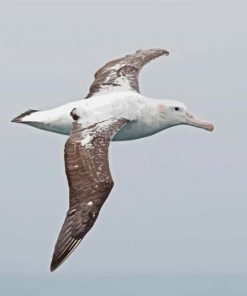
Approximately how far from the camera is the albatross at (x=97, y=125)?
17516 millimetres

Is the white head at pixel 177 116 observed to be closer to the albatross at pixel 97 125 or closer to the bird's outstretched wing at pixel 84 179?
the albatross at pixel 97 125

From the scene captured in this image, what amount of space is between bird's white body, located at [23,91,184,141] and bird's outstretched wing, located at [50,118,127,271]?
1.25 feet

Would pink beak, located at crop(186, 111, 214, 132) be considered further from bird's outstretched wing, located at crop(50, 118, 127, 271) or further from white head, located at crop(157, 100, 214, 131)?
bird's outstretched wing, located at crop(50, 118, 127, 271)

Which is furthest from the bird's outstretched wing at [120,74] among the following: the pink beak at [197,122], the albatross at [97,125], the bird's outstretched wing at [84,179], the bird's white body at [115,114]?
the bird's outstretched wing at [84,179]

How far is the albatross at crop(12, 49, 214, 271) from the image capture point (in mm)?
17516

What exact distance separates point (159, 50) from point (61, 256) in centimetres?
1083

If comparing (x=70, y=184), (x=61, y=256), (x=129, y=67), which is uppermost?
(x=129, y=67)

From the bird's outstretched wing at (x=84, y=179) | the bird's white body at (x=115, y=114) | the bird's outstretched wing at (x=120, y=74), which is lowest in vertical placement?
the bird's outstretched wing at (x=84, y=179)

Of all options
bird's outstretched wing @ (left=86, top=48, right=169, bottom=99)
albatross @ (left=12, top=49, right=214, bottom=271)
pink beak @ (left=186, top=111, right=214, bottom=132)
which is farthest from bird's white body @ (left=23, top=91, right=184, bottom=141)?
bird's outstretched wing @ (left=86, top=48, right=169, bottom=99)

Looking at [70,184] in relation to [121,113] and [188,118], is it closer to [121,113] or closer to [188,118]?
[121,113]

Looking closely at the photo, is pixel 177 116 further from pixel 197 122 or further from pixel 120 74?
pixel 120 74

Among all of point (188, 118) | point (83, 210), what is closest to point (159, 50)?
point (188, 118)

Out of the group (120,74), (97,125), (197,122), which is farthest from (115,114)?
(120,74)

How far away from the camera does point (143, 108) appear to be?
69.7 ft
